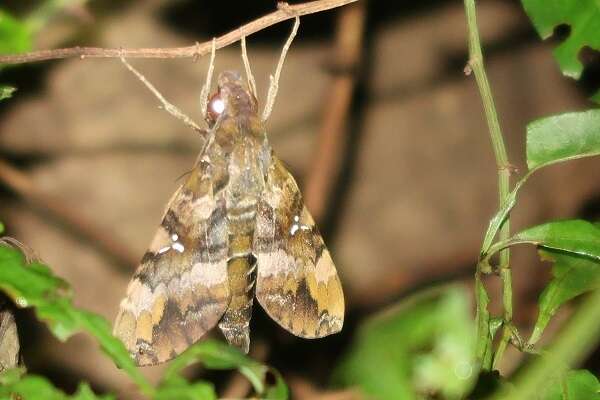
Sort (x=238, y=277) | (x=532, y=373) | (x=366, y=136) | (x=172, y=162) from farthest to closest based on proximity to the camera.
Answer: (x=366, y=136)
(x=172, y=162)
(x=238, y=277)
(x=532, y=373)

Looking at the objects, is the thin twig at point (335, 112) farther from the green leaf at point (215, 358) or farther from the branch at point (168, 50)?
the green leaf at point (215, 358)

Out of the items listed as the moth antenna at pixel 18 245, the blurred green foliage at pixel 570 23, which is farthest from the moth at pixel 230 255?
the blurred green foliage at pixel 570 23

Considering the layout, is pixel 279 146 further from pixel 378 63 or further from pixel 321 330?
pixel 321 330

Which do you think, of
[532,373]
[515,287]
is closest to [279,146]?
[515,287]

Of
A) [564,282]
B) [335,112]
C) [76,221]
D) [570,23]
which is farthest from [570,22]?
[76,221]

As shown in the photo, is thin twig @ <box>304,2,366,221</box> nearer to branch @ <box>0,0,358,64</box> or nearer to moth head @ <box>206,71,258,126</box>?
moth head @ <box>206,71,258,126</box>

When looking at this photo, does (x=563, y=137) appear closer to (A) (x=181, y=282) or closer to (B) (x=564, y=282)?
(B) (x=564, y=282)
